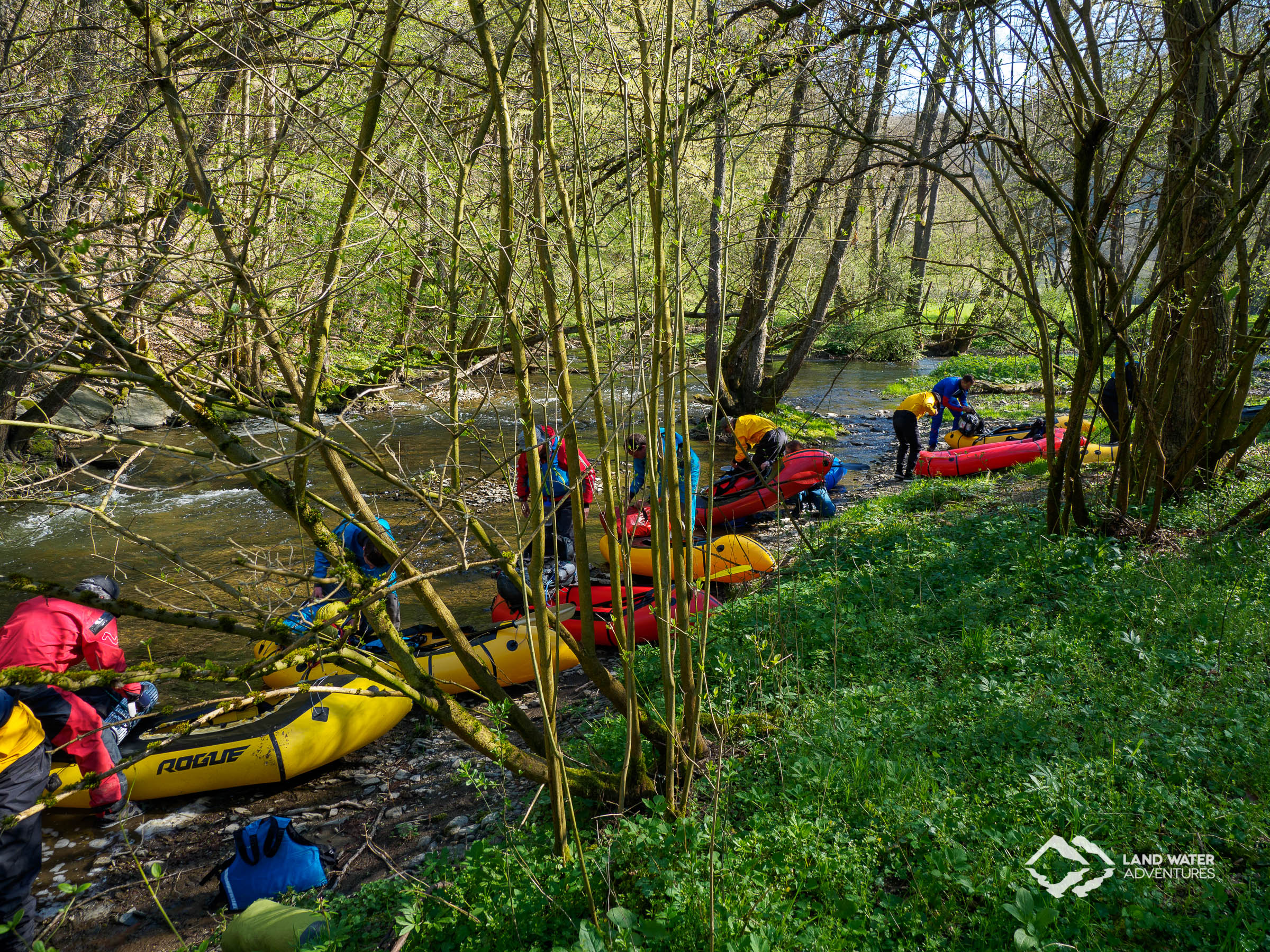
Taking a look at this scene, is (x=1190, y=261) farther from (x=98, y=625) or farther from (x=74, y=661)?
(x=74, y=661)

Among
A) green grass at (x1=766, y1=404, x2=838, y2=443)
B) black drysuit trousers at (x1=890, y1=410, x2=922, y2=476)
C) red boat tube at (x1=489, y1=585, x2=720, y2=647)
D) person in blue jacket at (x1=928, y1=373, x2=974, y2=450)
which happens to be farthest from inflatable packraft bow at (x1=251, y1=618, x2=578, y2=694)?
green grass at (x1=766, y1=404, x2=838, y2=443)

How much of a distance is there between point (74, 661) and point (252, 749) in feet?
3.53

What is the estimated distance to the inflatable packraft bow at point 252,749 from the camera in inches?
169

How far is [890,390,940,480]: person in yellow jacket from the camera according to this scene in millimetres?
9695

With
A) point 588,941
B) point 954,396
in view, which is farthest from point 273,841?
point 954,396

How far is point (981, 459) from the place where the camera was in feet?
30.8

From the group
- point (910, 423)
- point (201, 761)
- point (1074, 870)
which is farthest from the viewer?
point (910, 423)

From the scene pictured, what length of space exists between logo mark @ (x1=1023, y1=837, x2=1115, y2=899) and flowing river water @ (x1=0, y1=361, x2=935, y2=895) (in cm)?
196

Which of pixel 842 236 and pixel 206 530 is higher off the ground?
pixel 842 236

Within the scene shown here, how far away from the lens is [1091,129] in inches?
151

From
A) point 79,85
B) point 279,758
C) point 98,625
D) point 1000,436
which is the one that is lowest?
point 279,758

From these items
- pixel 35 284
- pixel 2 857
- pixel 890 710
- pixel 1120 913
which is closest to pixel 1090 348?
pixel 890 710

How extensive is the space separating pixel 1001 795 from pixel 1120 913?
0.52 metres

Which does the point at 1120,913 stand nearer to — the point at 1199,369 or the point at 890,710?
the point at 890,710
